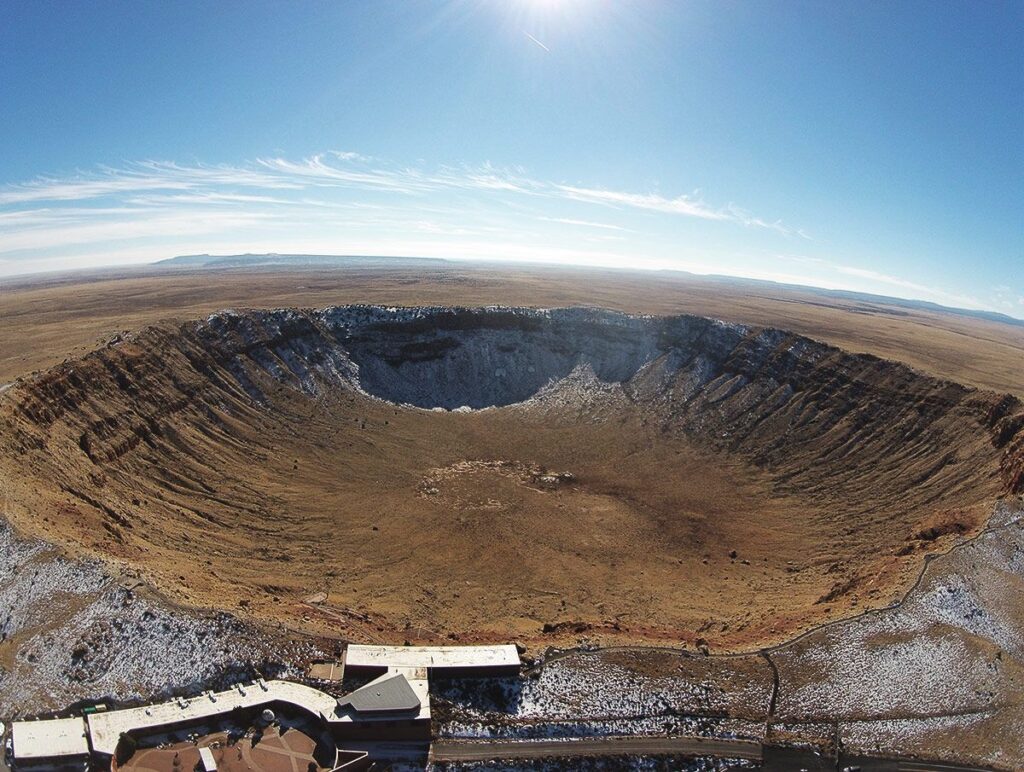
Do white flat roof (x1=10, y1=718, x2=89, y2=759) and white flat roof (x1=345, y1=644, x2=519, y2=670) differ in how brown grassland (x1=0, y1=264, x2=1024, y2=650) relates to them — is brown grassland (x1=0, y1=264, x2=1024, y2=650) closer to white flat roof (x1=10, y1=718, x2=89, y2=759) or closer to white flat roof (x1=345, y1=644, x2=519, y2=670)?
white flat roof (x1=345, y1=644, x2=519, y2=670)

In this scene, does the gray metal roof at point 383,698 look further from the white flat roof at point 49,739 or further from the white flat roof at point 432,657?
the white flat roof at point 49,739

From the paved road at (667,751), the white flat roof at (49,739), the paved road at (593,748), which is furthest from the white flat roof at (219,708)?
the paved road at (667,751)

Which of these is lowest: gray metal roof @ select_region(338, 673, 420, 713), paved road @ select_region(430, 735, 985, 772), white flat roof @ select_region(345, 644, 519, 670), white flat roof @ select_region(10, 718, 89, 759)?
paved road @ select_region(430, 735, 985, 772)

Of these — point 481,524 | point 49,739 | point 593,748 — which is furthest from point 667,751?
point 481,524

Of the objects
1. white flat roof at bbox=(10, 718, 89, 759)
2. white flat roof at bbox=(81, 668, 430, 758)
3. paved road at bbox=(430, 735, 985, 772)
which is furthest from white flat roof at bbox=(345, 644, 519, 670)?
white flat roof at bbox=(10, 718, 89, 759)

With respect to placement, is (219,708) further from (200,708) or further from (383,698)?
(383,698)
